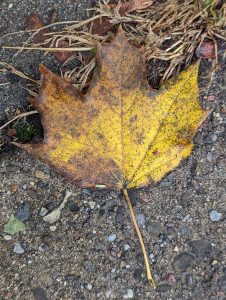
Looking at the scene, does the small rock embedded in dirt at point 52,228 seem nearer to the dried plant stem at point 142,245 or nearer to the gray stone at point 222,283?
the dried plant stem at point 142,245

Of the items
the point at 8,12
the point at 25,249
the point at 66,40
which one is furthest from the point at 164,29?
the point at 25,249

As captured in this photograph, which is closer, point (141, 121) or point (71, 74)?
point (141, 121)

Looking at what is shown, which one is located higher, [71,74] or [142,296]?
[71,74]

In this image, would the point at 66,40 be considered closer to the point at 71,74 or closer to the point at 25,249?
the point at 71,74

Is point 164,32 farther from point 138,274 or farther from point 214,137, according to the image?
point 138,274

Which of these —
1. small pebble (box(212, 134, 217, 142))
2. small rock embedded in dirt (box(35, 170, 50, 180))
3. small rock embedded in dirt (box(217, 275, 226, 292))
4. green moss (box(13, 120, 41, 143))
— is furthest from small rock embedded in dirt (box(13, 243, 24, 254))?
small pebble (box(212, 134, 217, 142))

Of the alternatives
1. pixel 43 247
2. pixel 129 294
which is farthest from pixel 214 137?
pixel 43 247

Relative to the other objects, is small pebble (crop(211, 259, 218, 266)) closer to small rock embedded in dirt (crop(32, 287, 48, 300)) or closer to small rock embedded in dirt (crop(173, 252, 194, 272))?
small rock embedded in dirt (crop(173, 252, 194, 272))
